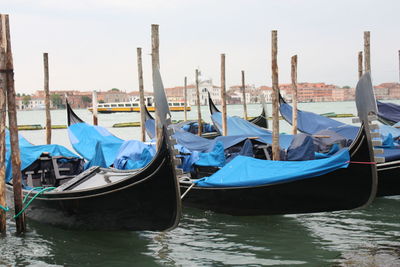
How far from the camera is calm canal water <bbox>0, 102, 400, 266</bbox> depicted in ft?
14.8

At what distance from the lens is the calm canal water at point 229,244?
4.50 metres

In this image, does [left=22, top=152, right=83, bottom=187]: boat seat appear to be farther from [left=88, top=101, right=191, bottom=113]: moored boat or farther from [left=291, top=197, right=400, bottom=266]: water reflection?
[left=88, top=101, right=191, bottom=113]: moored boat

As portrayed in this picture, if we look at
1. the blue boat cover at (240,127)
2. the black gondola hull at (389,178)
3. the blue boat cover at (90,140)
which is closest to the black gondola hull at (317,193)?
the black gondola hull at (389,178)

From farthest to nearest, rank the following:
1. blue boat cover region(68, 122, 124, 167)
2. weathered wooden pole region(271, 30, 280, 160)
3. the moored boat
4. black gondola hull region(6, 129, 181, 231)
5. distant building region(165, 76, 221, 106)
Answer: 1. distant building region(165, 76, 221, 106)
2. the moored boat
3. blue boat cover region(68, 122, 124, 167)
4. weathered wooden pole region(271, 30, 280, 160)
5. black gondola hull region(6, 129, 181, 231)

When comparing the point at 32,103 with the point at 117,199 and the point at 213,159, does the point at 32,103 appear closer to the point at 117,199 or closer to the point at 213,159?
the point at 213,159

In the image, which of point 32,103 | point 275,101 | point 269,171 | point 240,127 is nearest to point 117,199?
point 269,171

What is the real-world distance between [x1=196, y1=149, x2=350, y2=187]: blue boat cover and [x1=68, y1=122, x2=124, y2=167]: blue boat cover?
8.35 ft

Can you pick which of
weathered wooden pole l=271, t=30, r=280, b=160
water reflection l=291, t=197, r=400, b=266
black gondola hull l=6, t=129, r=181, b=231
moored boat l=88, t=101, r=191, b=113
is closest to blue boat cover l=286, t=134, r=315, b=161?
weathered wooden pole l=271, t=30, r=280, b=160

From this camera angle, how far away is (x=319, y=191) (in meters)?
5.24

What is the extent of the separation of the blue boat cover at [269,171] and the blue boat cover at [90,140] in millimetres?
2544

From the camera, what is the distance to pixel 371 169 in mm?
5000

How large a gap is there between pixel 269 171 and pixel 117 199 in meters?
1.54

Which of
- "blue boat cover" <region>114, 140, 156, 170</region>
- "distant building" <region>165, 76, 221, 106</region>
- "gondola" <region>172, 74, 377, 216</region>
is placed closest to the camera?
"gondola" <region>172, 74, 377, 216</region>

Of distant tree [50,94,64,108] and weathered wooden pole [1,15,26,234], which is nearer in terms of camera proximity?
weathered wooden pole [1,15,26,234]
